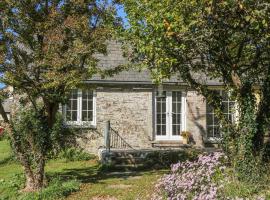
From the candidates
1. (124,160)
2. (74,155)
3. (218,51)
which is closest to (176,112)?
(74,155)

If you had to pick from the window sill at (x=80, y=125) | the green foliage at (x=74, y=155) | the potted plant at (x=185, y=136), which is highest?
the window sill at (x=80, y=125)

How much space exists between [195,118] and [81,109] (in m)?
4.93

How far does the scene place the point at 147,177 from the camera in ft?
44.5

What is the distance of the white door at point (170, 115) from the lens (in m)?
20.3

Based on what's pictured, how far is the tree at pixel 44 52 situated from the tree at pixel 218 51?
1.07 metres

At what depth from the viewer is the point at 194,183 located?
9.16m

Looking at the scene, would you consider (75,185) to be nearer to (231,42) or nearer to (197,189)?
(197,189)

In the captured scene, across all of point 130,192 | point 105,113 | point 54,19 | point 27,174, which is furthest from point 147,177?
point 105,113

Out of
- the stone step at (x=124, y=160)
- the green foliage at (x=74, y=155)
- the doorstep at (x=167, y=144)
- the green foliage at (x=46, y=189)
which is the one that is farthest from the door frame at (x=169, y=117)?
the green foliage at (x=46, y=189)

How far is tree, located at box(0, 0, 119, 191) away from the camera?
37.2 feet

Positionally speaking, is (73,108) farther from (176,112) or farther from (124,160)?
(124,160)

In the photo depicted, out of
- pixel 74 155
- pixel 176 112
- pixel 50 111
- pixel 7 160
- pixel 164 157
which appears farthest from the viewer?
pixel 176 112

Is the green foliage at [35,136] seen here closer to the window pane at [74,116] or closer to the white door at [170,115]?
the window pane at [74,116]

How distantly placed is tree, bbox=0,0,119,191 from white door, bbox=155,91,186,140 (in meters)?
8.30
